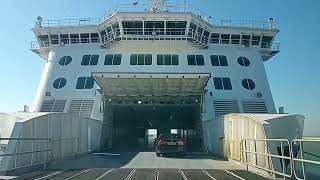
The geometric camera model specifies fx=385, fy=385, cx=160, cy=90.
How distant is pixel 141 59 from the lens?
30094mm


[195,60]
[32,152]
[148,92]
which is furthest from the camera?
[195,60]

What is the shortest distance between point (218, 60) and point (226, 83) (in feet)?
7.95

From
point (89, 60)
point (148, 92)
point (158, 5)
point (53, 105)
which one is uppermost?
point (158, 5)

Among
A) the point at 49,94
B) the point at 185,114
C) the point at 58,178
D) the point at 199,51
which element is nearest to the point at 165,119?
the point at 185,114

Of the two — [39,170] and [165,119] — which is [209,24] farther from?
[39,170]

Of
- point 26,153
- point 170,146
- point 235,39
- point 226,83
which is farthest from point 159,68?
point 26,153

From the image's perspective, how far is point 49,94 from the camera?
1128 inches

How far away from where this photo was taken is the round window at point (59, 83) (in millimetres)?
29122

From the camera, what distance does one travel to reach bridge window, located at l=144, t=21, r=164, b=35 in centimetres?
2936

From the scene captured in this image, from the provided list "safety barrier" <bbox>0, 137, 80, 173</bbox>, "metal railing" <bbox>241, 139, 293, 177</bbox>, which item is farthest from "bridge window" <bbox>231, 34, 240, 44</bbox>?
"safety barrier" <bbox>0, 137, 80, 173</bbox>

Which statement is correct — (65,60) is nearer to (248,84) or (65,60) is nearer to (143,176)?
(248,84)

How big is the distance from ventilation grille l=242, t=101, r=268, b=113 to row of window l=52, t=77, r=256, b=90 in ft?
4.98

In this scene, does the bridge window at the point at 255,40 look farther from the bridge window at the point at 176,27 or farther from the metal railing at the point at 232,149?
the metal railing at the point at 232,149

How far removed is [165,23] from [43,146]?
1670cm
